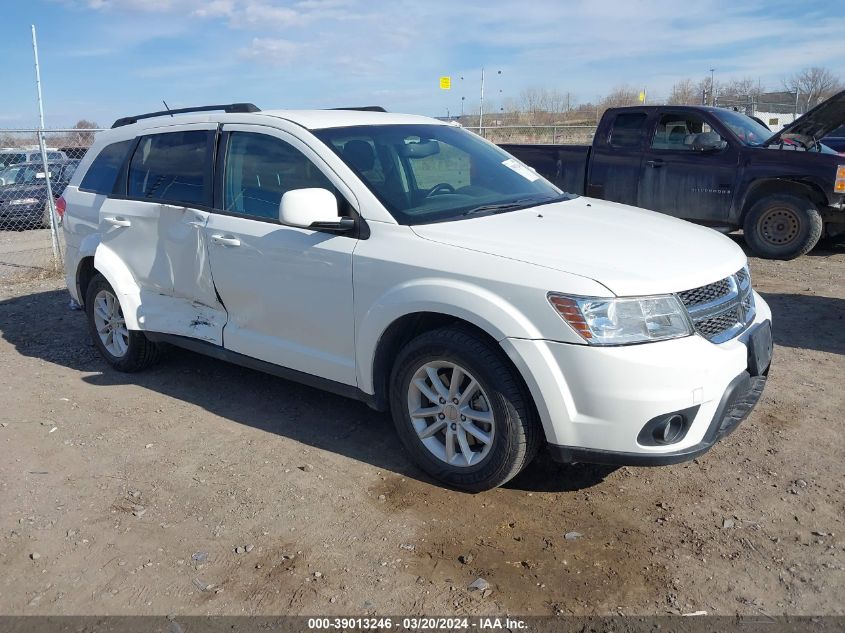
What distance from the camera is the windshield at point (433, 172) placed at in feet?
13.4

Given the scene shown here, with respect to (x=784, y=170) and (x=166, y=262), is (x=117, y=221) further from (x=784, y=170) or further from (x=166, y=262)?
(x=784, y=170)

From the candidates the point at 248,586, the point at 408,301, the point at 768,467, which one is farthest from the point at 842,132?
the point at 248,586

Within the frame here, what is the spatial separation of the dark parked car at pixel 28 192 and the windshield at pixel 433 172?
12.1 meters

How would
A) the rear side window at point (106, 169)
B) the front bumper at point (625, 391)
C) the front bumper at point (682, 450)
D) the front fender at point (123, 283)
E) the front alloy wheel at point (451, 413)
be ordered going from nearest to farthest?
the front bumper at point (625, 391), the front bumper at point (682, 450), the front alloy wheel at point (451, 413), the front fender at point (123, 283), the rear side window at point (106, 169)

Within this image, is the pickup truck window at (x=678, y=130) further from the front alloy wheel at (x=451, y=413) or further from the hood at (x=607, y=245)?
the front alloy wheel at (x=451, y=413)

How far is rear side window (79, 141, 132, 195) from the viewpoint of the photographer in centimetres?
574

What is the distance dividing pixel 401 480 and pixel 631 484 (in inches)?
47.3

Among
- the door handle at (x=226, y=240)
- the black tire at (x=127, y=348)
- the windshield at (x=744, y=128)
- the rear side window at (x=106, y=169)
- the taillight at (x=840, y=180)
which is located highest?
the windshield at (x=744, y=128)

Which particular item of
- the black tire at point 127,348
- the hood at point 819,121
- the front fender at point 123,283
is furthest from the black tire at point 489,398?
the hood at point 819,121

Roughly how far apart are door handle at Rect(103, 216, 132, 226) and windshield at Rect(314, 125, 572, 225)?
191cm

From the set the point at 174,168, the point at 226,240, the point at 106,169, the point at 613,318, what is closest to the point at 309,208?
the point at 226,240

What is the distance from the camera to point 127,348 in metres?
5.70

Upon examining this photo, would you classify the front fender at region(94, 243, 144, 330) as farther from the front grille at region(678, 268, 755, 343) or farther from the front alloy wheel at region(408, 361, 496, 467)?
the front grille at region(678, 268, 755, 343)

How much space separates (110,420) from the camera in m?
4.97
